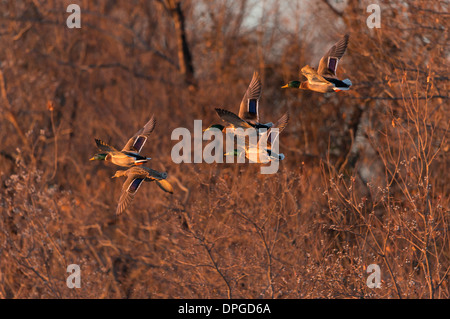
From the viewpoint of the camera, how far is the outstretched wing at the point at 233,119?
25.4ft

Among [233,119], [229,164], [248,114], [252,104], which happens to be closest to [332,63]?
[252,104]

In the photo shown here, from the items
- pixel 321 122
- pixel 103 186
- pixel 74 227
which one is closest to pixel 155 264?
pixel 74 227

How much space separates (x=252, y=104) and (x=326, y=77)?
83cm

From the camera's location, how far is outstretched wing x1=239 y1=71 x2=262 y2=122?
8.65 meters

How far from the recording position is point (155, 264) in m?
14.6

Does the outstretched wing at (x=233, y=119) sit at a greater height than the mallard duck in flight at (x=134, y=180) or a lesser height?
greater

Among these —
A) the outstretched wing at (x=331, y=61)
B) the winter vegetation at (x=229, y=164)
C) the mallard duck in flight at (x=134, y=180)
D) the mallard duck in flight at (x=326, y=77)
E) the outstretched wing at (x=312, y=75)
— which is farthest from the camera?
the winter vegetation at (x=229, y=164)

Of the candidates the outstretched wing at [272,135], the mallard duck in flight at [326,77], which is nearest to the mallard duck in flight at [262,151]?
the outstretched wing at [272,135]

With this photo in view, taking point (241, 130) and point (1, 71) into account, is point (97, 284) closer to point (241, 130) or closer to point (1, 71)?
point (241, 130)

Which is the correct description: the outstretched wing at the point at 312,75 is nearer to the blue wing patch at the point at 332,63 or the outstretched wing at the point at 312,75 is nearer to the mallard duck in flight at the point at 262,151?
the blue wing patch at the point at 332,63

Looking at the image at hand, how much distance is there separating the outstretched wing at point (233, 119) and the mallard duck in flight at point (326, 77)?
34.6 inches

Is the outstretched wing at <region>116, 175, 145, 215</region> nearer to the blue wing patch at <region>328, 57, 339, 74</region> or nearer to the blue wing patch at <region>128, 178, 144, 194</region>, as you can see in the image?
the blue wing patch at <region>128, 178, 144, 194</region>

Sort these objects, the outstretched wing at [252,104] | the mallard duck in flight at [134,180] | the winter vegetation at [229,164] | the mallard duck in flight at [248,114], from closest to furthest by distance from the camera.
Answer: the mallard duck in flight at [134,180]
the mallard duck in flight at [248,114]
the outstretched wing at [252,104]
the winter vegetation at [229,164]

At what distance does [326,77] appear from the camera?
854 cm
